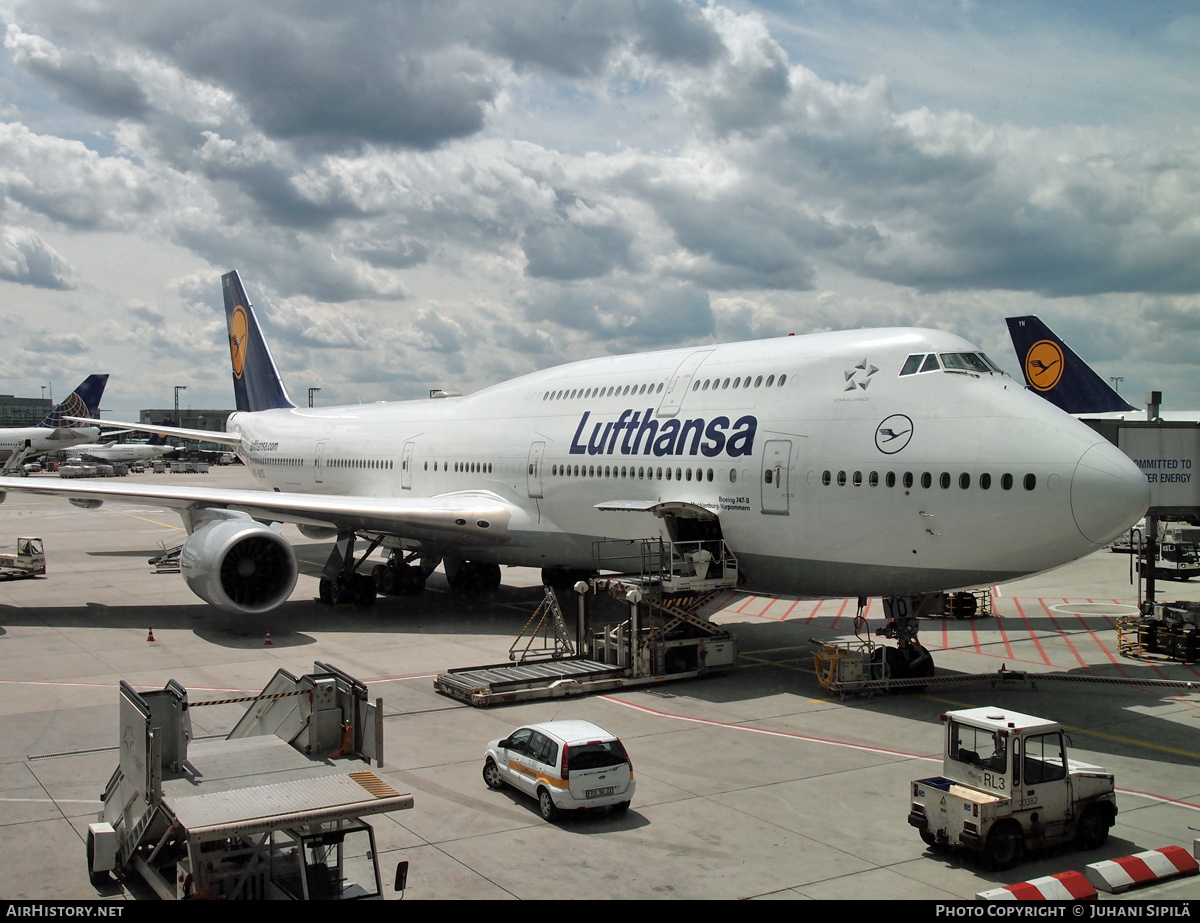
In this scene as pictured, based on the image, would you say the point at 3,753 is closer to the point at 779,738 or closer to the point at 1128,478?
the point at 779,738

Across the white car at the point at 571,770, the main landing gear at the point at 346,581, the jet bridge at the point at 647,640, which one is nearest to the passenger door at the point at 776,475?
the jet bridge at the point at 647,640

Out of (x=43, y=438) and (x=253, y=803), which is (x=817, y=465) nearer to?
(x=253, y=803)

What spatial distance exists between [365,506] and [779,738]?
13152 millimetres

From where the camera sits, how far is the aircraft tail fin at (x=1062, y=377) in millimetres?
38719

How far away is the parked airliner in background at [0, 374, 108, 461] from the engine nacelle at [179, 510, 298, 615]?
3093 inches

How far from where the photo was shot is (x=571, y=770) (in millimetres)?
11344

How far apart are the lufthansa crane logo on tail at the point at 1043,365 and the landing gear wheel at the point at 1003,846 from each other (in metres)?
32.7

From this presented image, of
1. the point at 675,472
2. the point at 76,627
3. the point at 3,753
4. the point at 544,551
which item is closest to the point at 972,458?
the point at 675,472

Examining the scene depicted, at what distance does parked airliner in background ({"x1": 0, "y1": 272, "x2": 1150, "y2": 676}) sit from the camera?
15062 mm

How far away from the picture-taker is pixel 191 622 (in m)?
24.3

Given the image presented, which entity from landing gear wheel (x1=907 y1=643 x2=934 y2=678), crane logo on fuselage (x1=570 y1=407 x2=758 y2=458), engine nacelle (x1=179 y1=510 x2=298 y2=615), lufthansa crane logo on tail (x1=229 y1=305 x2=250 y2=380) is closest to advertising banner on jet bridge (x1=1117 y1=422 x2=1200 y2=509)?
landing gear wheel (x1=907 y1=643 x2=934 y2=678)

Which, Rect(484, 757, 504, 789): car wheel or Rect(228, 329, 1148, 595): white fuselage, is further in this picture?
Rect(228, 329, 1148, 595): white fuselage

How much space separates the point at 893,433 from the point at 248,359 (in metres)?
31.3

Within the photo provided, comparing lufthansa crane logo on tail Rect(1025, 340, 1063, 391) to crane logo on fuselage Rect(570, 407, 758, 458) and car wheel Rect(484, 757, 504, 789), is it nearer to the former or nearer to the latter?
crane logo on fuselage Rect(570, 407, 758, 458)
